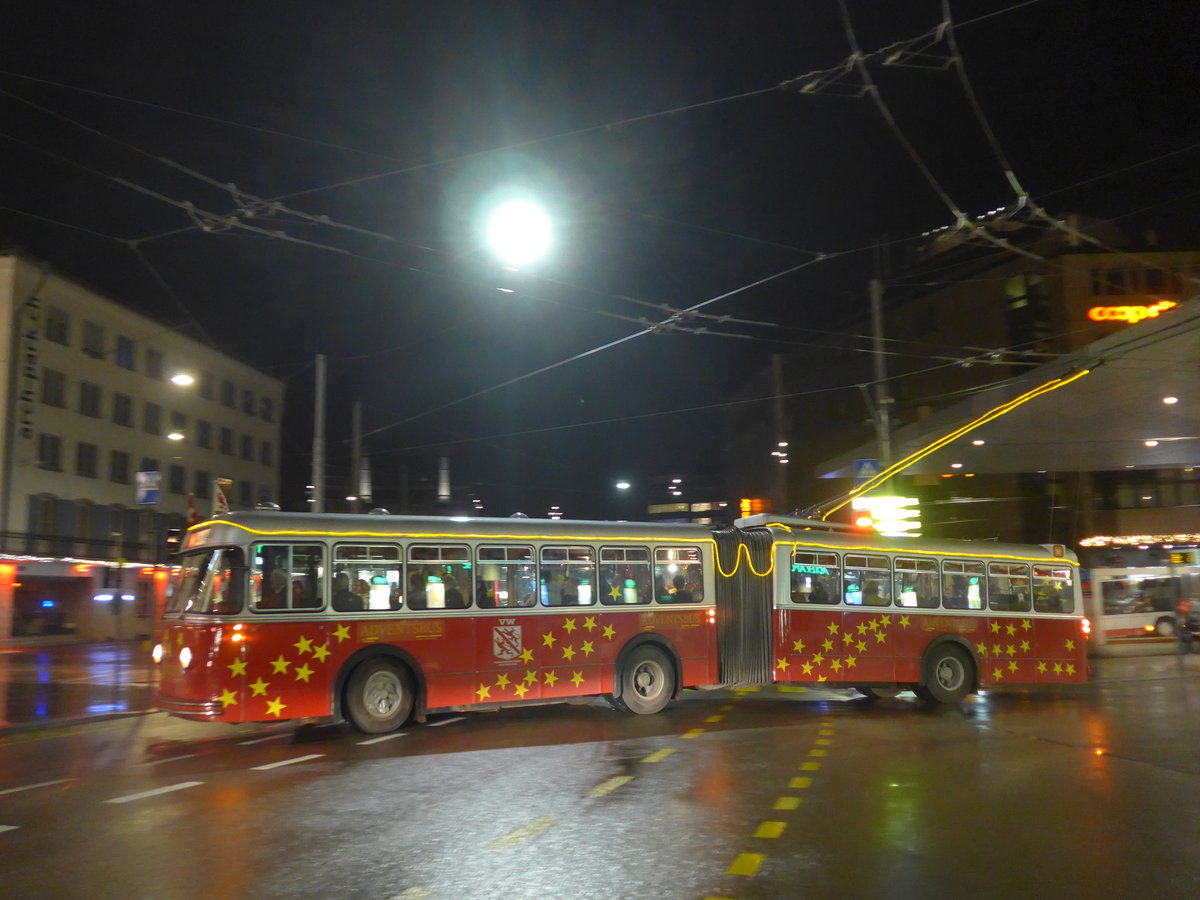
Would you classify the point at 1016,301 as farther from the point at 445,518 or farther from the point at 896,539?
the point at 445,518

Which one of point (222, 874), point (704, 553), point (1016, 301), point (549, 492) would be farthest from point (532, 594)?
point (549, 492)

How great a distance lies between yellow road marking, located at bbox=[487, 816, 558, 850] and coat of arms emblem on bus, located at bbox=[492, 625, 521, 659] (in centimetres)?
564

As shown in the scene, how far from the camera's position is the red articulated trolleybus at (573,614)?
11852mm

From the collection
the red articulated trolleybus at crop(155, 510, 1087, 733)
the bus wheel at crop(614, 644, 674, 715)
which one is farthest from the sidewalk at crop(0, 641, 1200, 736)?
the bus wheel at crop(614, 644, 674, 715)

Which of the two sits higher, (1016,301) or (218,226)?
(1016,301)

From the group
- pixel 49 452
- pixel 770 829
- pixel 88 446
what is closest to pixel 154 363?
pixel 88 446

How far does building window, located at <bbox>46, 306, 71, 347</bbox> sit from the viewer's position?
3878 cm

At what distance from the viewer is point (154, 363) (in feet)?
153

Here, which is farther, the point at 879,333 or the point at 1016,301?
the point at 1016,301

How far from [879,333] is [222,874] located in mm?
17475

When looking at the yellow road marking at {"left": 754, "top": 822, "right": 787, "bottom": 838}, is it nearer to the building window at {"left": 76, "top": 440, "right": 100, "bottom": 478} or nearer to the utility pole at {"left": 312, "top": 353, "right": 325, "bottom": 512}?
the utility pole at {"left": 312, "top": 353, "right": 325, "bottom": 512}

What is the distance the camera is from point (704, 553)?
15.3m

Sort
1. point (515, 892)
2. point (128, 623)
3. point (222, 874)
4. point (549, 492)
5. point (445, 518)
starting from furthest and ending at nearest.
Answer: point (549, 492) < point (128, 623) < point (445, 518) < point (222, 874) < point (515, 892)

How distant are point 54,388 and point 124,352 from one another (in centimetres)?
498
